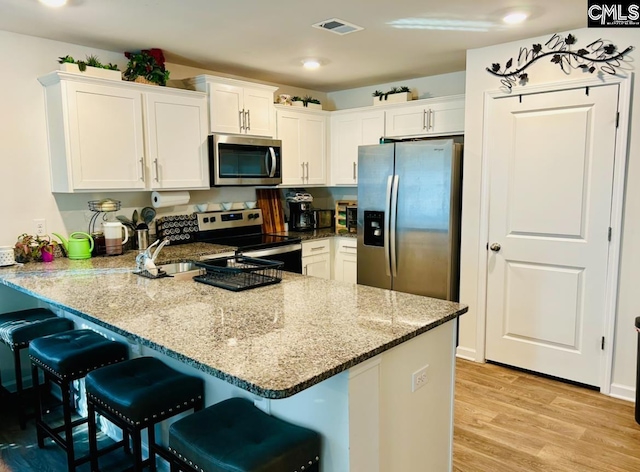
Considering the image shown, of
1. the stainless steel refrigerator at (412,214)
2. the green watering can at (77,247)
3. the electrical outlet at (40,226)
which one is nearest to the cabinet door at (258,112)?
the stainless steel refrigerator at (412,214)

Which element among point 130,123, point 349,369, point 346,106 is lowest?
point 349,369

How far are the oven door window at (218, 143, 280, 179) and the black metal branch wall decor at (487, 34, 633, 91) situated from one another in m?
1.97

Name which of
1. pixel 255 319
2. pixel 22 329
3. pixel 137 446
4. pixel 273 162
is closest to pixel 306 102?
pixel 273 162

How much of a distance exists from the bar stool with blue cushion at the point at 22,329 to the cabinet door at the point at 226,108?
1871 mm

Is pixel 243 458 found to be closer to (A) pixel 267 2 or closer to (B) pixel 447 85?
(A) pixel 267 2

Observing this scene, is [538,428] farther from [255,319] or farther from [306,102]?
[306,102]

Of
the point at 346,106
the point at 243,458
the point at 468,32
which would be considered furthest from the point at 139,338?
the point at 346,106

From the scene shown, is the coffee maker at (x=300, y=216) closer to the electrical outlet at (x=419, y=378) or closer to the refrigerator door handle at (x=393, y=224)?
the refrigerator door handle at (x=393, y=224)

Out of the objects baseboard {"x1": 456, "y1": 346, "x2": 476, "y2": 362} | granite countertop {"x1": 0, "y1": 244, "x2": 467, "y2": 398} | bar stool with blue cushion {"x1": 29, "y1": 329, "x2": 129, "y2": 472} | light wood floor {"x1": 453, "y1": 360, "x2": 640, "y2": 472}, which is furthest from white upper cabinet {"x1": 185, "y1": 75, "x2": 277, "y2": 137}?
light wood floor {"x1": 453, "y1": 360, "x2": 640, "y2": 472}

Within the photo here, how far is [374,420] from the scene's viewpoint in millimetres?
1548

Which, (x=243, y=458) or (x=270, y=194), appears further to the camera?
(x=270, y=194)

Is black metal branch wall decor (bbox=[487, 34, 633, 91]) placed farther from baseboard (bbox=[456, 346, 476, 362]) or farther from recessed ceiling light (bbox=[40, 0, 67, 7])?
recessed ceiling light (bbox=[40, 0, 67, 7])

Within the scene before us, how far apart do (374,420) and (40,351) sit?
1723mm

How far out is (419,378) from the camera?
1.82 meters
